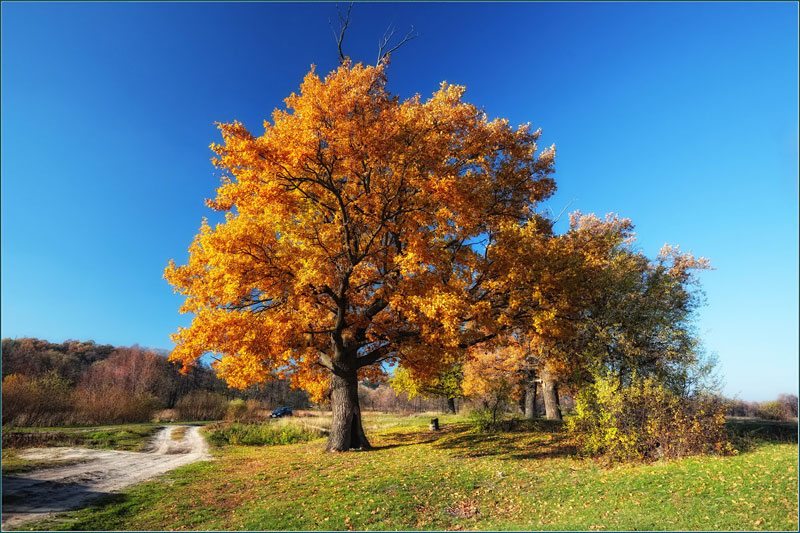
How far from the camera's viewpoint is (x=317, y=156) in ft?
39.4

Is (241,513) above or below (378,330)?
below

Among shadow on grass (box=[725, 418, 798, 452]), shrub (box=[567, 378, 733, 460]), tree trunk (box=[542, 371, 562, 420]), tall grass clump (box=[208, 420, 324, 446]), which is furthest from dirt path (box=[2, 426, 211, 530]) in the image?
shadow on grass (box=[725, 418, 798, 452])

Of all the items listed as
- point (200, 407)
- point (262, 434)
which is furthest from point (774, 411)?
point (200, 407)

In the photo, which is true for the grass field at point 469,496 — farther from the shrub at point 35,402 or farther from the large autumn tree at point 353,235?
the shrub at point 35,402

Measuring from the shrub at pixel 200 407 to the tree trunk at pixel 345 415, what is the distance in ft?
76.2

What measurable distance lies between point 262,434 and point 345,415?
409 inches

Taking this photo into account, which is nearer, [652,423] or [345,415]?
[652,423]

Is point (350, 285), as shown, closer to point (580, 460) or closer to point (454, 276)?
point (454, 276)

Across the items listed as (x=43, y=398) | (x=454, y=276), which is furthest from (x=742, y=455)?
(x=43, y=398)

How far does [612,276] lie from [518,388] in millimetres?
12514

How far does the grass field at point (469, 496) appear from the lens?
7461 millimetres

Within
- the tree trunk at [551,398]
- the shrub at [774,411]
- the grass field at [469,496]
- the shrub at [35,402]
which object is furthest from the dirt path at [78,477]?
the shrub at [774,411]

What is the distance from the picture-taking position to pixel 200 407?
34.2m

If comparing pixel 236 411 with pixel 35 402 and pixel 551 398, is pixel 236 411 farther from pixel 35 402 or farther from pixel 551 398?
pixel 551 398
